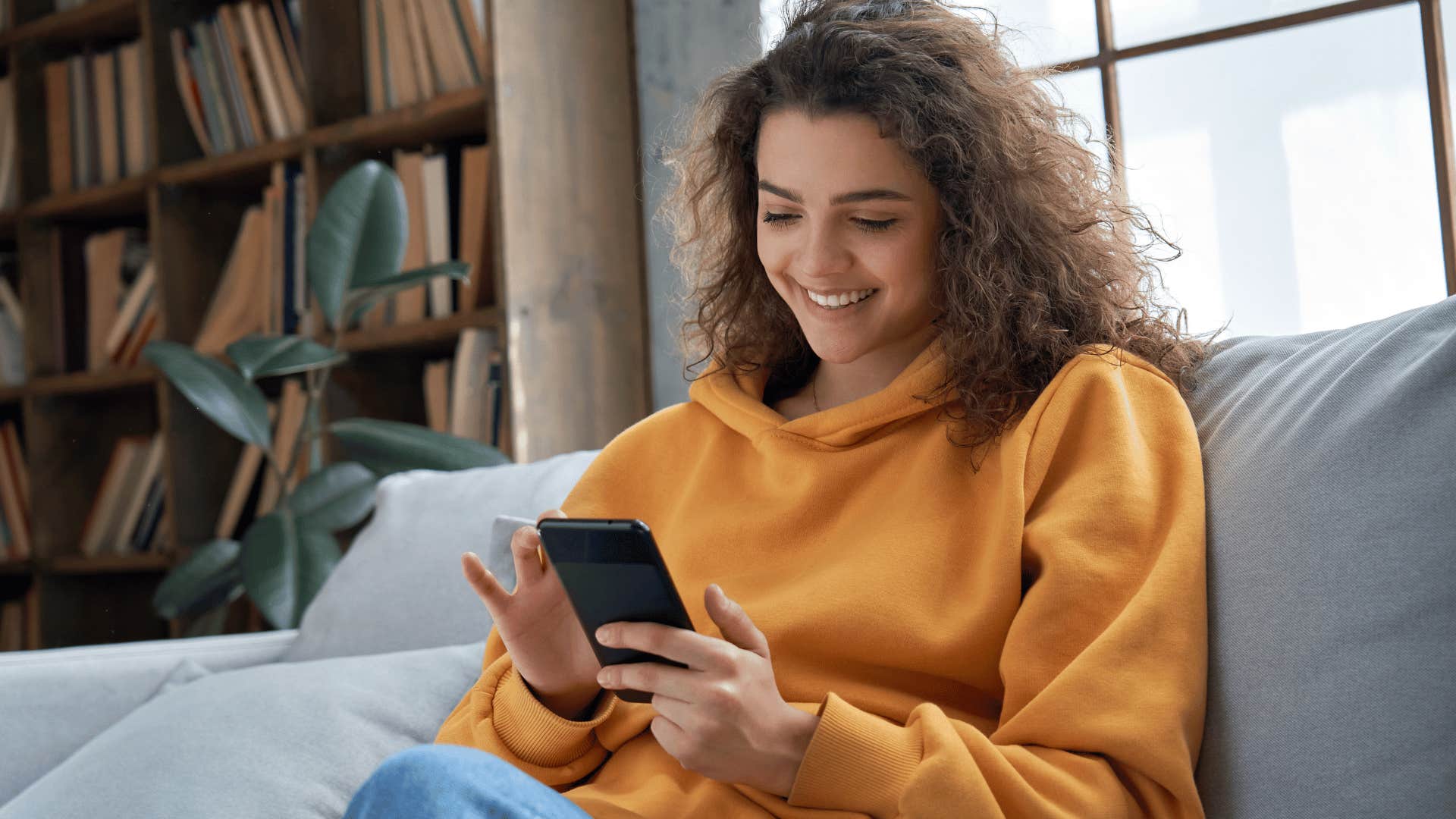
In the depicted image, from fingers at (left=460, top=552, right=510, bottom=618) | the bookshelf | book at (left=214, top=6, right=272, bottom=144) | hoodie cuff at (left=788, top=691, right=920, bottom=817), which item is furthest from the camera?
book at (left=214, top=6, right=272, bottom=144)

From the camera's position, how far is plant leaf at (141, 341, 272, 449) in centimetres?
223

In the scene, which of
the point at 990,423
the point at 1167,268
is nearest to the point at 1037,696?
the point at 990,423

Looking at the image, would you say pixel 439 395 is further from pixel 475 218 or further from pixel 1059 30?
pixel 1059 30

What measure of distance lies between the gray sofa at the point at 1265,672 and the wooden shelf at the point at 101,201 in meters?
1.69

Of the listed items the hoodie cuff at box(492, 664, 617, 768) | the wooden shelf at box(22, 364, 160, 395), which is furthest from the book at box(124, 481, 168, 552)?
the hoodie cuff at box(492, 664, 617, 768)

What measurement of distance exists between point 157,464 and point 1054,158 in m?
2.51

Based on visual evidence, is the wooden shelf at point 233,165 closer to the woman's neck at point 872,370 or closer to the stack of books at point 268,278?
the stack of books at point 268,278

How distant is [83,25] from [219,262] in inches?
27.1

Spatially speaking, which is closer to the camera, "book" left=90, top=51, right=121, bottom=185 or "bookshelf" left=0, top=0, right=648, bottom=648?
"bookshelf" left=0, top=0, right=648, bottom=648

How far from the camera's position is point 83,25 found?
2988 millimetres

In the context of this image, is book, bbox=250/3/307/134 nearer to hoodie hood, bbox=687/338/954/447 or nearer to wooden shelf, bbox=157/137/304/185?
wooden shelf, bbox=157/137/304/185

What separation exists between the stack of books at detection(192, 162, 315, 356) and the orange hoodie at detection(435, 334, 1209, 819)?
1696mm

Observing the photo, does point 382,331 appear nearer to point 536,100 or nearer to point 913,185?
point 536,100

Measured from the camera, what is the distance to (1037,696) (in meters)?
0.85
